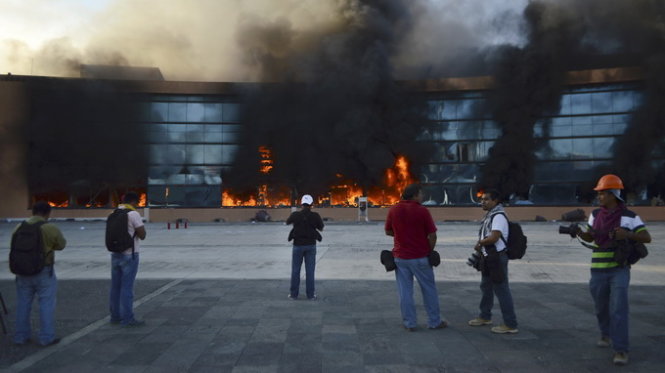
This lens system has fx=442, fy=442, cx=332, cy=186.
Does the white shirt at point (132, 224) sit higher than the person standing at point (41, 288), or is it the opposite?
the white shirt at point (132, 224)

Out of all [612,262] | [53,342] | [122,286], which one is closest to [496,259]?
[612,262]

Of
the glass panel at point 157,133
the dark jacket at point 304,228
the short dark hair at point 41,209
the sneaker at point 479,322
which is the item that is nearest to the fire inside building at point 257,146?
the glass panel at point 157,133

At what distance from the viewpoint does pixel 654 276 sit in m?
7.96

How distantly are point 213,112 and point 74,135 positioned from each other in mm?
10169

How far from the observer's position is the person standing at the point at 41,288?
4.25 m

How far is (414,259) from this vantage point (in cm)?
466

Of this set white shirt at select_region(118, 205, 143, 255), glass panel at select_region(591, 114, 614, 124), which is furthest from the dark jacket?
glass panel at select_region(591, 114, 614, 124)

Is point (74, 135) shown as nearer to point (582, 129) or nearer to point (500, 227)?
point (500, 227)

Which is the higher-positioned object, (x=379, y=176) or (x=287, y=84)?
(x=287, y=84)

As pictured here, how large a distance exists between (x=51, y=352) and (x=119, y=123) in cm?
3298

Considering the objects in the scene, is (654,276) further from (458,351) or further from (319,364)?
(319,364)

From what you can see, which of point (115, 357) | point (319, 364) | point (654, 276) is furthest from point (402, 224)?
point (654, 276)

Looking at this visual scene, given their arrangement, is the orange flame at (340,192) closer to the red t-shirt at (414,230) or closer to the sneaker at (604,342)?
the red t-shirt at (414,230)

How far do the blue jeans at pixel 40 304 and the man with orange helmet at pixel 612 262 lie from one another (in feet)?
16.5
